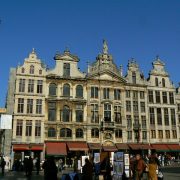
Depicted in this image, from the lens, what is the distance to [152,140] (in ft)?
156

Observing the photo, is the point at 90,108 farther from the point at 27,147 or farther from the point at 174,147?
the point at 174,147

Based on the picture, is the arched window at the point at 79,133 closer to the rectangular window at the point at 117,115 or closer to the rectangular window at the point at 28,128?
the rectangular window at the point at 117,115

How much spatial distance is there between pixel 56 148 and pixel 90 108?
8.17 metres

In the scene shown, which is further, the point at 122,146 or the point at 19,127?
the point at 122,146

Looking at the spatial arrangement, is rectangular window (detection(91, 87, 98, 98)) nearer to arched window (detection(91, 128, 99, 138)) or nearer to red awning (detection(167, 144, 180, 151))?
arched window (detection(91, 128, 99, 138))

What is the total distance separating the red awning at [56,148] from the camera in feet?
132

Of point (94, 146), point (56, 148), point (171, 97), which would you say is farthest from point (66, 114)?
point (171, 97)

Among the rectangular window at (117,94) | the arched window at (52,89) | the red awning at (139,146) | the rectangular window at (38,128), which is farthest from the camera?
the rectangular window at (117,94)

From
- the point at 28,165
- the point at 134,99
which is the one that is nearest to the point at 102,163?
the point at 28,165

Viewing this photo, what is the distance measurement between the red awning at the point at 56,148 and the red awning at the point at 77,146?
847 mm

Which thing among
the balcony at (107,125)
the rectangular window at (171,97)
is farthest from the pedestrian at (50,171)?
the rectangular window at (171,97)

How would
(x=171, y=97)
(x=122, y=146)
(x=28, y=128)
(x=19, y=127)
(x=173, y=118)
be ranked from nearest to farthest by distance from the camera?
(x=19, y=127)
(x=28, y=128)
(x=122, y=146)
(x=173, y=118)
(x=171, y=97)

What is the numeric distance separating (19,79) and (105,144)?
52.1 ft

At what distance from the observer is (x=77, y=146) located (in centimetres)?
4212
